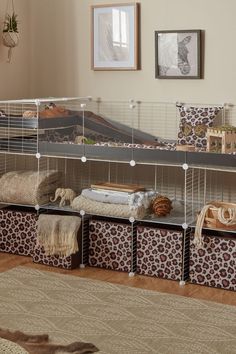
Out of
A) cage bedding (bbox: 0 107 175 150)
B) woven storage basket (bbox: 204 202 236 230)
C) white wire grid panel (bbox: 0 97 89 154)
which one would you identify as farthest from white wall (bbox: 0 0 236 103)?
Answer: woven storage basket (bbox: 204 202 236 230)

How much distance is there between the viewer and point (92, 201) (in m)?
4.85

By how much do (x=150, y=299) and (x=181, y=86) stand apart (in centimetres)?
168

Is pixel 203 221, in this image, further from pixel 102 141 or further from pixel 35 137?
pixel 35 137

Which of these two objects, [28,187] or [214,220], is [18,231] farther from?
[214,220]

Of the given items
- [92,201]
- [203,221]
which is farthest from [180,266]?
[92,201]

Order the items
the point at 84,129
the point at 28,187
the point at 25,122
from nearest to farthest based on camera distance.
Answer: the point at 25,122 → the point at 28,187 → the point at 84,129

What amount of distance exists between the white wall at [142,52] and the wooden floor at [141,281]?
136cm

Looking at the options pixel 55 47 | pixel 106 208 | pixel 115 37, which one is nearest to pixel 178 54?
pixel 115 37

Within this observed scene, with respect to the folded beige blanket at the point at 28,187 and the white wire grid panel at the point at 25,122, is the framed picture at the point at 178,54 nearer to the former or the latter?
the white wire grid panel at the point at 25,122

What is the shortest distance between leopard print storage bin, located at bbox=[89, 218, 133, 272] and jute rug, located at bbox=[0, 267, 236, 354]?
291mm

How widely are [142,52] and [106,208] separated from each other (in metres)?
1.27

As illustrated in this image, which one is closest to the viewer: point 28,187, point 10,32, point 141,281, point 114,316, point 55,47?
point 114,316

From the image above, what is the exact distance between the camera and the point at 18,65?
5672mm

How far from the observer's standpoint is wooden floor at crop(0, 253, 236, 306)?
435 centimetres
